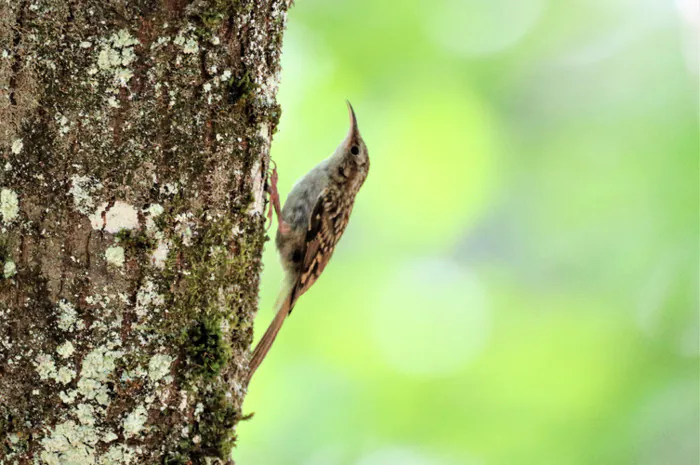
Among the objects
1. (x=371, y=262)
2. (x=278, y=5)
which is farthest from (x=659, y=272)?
(x=278, y=5)

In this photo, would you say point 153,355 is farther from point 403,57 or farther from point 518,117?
point 518,117

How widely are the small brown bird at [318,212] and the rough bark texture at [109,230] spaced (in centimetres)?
167

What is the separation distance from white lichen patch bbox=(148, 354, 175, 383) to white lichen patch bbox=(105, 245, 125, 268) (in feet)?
0.67

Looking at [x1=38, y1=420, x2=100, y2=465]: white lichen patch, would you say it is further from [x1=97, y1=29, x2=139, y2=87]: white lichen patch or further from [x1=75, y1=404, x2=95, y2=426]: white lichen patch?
[x1=97, y1=29, x2=139, y2=87]: white lichen patch

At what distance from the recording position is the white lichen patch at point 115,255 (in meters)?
1.55

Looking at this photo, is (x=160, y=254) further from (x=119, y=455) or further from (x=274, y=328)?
(x=274, y=328)

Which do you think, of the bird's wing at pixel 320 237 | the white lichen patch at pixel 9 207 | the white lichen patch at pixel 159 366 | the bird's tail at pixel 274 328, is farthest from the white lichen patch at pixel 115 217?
the bird's wing at pixel 320 237

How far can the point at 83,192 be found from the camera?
5.06ft

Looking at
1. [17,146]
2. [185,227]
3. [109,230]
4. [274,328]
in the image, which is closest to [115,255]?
[109,230]

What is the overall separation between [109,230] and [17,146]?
0.78 feet

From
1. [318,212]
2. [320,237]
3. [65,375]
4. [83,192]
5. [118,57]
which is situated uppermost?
[318,212]

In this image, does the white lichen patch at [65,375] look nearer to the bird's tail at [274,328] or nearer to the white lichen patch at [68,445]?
the white lichen patch at [68,445]

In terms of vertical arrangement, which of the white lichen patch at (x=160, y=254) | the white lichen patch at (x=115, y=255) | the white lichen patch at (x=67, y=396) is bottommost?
the white lichen patch at (x=67, y=396)

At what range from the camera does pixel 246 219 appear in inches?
69.3
